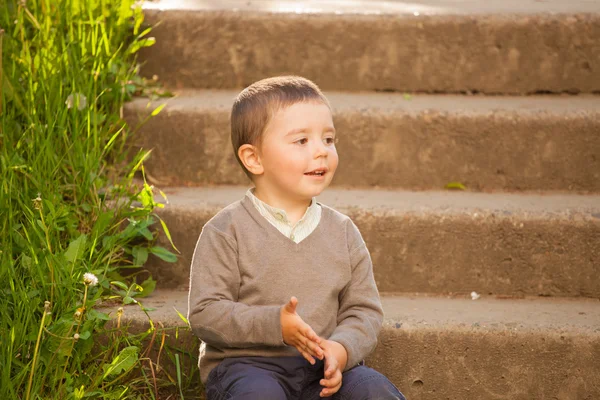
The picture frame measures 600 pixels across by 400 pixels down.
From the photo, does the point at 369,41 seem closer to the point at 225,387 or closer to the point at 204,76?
the point at 204,76

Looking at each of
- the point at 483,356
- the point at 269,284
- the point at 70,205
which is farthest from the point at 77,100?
the point at 483,356

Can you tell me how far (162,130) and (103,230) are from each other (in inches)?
27.4

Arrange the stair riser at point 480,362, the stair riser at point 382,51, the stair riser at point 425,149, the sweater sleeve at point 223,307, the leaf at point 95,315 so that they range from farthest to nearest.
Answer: the stair riser at point 382,51 < the stair riser at point 425,149 < the stair riser at point 480,362 < the leaf at point 95,315 < the sweater sleeve at point 223,307

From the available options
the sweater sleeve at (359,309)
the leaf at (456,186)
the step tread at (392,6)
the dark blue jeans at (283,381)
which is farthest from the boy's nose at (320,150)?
the step tread at (392,6)

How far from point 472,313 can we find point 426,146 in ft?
2.74

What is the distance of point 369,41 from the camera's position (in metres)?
3.55

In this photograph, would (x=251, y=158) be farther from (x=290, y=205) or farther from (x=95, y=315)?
(x=95, y=315)

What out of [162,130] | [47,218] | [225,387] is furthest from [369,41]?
[225,387]

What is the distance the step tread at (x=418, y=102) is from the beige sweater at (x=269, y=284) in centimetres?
112

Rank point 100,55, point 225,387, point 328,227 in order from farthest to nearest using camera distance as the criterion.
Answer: point 100,55
point 328,227
point 225,387

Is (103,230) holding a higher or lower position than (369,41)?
lower

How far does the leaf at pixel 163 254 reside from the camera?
2.72 metres

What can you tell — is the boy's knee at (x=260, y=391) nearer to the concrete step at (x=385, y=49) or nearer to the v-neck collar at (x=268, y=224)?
the v-neck collar at (x=268, y=224)

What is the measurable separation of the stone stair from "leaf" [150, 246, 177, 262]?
0.37 ft
